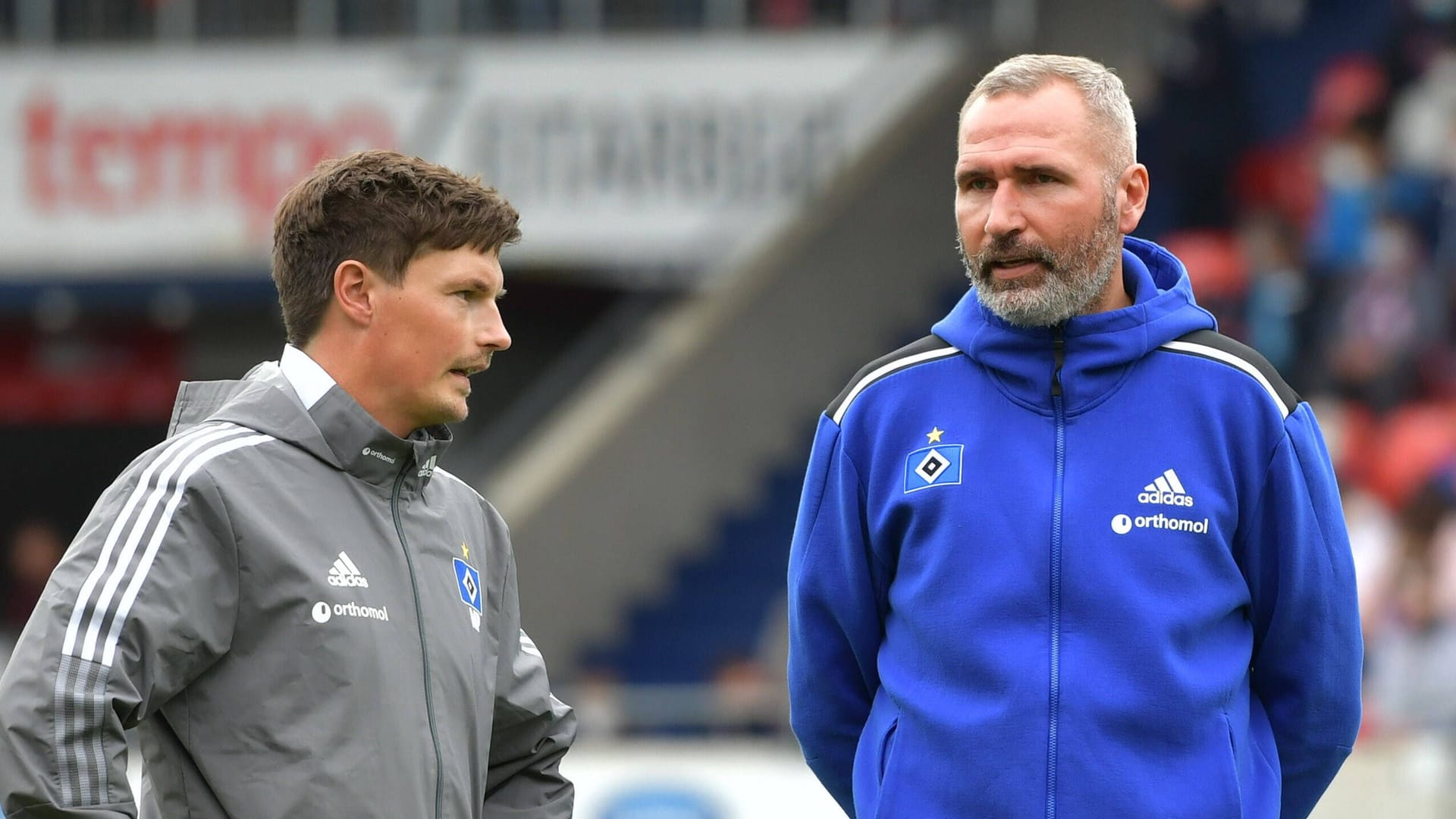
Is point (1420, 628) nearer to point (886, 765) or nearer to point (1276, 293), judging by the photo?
point (1276, 293)

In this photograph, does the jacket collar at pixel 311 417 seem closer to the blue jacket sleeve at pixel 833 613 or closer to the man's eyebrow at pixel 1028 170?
the blue jacket sleeve at pixel 833 613

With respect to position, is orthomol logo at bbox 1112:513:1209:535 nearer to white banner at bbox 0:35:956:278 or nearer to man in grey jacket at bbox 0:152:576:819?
man in grey jacket at bbox 0:152:576:819

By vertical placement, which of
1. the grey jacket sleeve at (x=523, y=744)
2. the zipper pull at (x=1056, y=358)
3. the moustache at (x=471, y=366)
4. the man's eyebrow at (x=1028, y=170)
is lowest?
the grey jacket sleeve at (x=523, y=744)

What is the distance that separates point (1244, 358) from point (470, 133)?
40.3 feet

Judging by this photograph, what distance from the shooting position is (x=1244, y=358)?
130 inches

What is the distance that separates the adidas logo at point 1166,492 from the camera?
3.20 metres

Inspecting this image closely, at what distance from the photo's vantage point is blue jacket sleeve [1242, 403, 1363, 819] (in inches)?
127

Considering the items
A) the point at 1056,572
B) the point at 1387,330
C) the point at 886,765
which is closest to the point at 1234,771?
the point at 1056,572

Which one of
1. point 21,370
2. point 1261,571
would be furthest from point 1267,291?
point 21,370

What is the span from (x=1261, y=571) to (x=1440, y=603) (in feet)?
19.0

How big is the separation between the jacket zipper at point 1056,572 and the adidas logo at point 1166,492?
13 cm

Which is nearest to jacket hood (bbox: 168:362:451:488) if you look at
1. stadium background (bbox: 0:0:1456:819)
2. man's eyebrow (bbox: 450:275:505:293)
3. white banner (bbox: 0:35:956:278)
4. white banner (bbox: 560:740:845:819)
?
man's eyebrow (bbox: 450:275:505:293)

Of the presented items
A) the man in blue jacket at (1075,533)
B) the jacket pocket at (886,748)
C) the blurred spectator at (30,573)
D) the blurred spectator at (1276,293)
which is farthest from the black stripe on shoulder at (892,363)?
the blurred spectator at (30,573)

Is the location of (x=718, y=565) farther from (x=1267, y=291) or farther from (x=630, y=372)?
(x=1267, y=291)
